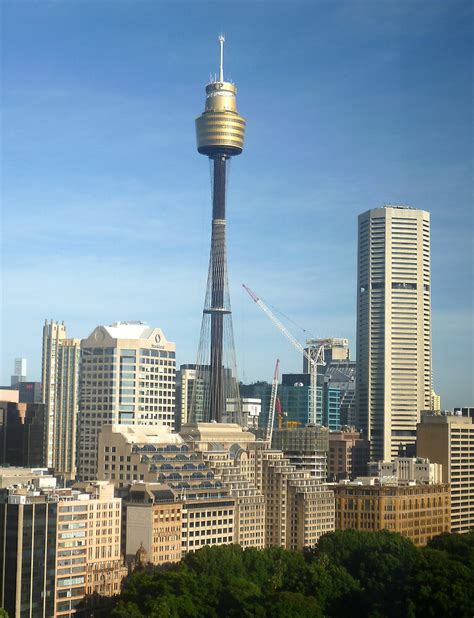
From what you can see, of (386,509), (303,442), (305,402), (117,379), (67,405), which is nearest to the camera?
(386,509)

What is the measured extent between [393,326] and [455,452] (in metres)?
33.7

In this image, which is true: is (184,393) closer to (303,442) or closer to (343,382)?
(343,382)

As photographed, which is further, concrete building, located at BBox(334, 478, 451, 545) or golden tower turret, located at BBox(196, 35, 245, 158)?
golden tower turret, located at BBox(196, 35, 245, 158)

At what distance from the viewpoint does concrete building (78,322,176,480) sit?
396 ft

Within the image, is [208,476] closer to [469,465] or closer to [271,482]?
[271,482]

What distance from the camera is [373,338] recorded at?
155125 millimetres

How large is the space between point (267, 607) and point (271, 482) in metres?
36.4

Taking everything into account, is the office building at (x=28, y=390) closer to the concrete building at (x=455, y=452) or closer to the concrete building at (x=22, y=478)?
the concrete building at (x=455, y=452)

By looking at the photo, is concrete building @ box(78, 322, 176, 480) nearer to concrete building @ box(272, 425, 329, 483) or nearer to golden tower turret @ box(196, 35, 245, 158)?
concrete building @ box(272, 425, 329, 483)

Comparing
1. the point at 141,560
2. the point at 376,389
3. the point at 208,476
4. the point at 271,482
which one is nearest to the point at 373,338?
the point at 376,389

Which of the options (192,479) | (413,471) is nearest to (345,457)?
(413,471)

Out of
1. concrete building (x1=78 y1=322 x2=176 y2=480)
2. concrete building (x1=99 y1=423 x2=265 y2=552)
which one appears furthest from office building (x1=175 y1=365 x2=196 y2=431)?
concrete building (x1=99 y1=423 x2=265 y2=552)

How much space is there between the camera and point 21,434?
126 metres

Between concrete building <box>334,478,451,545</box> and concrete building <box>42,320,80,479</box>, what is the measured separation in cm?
3791
